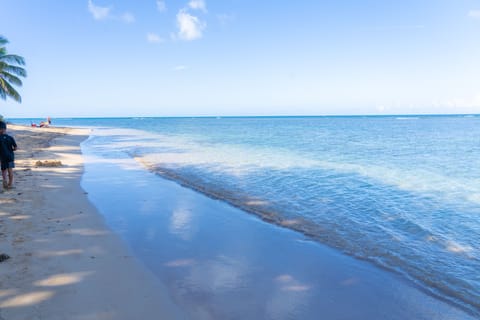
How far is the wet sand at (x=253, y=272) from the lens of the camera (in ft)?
13.0

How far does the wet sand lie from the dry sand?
340mm

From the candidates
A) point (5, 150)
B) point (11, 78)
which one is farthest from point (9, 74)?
point (5, 150)

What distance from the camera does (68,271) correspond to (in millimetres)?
4633

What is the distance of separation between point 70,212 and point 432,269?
8.48 m

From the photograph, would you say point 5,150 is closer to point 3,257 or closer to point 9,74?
point 3,257

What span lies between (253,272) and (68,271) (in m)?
3.04

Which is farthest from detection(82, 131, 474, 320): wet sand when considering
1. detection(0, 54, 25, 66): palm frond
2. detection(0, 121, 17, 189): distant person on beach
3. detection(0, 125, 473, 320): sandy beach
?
detection(0, 54, 25, 66): palm frond

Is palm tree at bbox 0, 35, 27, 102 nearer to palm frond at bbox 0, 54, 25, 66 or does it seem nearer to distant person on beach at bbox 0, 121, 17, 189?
palm frond at bbox 0, 54, 25, 66

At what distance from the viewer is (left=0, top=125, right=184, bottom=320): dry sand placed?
12.2ft

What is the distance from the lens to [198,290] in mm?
4293

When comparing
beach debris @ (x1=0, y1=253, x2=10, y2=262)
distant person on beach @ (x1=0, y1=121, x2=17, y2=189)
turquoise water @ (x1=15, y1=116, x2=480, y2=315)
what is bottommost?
turquoise water @ (x1=15, y1=116, x2=480, y2=315)

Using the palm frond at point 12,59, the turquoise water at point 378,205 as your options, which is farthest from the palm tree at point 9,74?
the turquoise water at point 378,205

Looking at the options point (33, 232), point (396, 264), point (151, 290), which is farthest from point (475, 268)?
point (33, 232)

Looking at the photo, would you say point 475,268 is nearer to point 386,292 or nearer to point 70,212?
point 386,292
